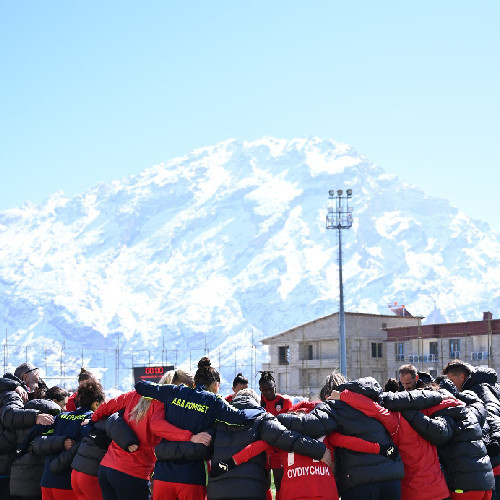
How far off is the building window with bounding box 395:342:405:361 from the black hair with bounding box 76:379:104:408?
66.3m

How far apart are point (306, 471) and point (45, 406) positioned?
11.8 feet

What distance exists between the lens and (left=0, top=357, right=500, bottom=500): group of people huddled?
8359mm

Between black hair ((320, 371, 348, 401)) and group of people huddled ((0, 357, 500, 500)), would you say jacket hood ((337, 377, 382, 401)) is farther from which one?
black hair ((320, 371, 348, 401))

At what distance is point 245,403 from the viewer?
8734mm

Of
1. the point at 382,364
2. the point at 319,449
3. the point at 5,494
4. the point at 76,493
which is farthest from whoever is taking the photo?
the point at 382,364

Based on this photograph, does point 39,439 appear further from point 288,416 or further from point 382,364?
point 382,364

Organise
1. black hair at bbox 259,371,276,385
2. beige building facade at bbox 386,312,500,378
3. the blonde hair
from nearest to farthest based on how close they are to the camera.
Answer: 1. the blonde hair
2. black hair at bbox 259,371,276,385
3. beige building facade at bbox 386,312,500,378

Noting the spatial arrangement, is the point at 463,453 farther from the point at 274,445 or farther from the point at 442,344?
the point at 442,344

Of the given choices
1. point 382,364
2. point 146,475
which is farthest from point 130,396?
point 382,364

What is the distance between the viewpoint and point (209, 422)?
862 centimetres

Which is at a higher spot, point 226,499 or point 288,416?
point 288,416

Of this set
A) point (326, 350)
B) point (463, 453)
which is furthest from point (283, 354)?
point (463, 453)

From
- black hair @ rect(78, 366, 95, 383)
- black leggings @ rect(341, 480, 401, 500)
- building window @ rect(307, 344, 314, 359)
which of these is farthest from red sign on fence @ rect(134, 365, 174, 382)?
black leggings @ rect(341, 480, 401, 500)

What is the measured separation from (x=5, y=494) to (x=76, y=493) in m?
2.00
